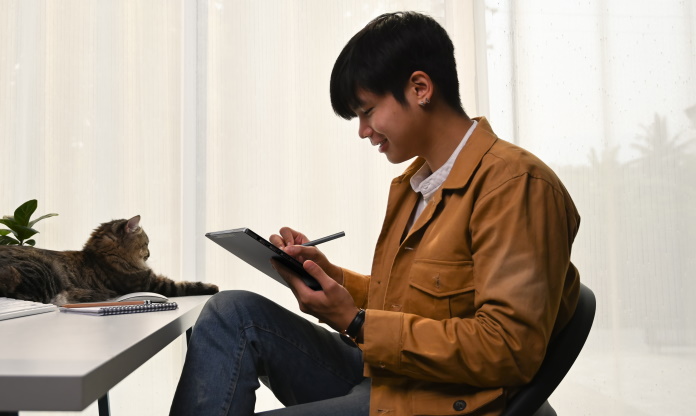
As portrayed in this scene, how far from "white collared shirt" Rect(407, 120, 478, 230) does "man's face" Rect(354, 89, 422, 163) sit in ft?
0.18

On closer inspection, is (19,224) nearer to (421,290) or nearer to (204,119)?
(204,119)

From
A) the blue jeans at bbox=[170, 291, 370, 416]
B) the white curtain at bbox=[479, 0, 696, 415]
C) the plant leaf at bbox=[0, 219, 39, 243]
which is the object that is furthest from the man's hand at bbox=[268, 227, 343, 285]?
the white curtain at bbox=[479, 0, 696, 415]

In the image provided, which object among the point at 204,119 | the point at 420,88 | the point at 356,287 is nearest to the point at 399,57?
the point at 420,88

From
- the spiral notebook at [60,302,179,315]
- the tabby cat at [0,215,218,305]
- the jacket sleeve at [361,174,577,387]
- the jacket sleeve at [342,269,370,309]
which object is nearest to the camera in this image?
the jacket sleeve at [361,174,577,387]

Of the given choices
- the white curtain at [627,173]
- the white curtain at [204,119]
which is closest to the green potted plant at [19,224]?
the white curtain at [204,119]

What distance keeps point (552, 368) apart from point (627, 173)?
129 centimetres

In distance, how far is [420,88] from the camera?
1006 millimetres

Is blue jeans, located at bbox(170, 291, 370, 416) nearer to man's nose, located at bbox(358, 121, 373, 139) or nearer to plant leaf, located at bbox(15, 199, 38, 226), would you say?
man's nose, located at bbox(358, 121, 373, 139)

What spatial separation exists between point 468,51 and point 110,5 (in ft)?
4.97

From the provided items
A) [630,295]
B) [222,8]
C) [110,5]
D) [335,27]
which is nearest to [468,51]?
[335,27]

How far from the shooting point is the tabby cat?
4.49 ft

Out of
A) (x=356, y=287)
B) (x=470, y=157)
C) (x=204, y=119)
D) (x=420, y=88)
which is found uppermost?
(x=204, y=119)

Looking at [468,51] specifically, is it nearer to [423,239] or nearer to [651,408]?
[651,408]

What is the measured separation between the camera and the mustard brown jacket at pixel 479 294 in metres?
0.76
